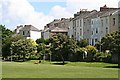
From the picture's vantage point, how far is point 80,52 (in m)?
73.4

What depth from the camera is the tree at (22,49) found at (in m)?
80.9

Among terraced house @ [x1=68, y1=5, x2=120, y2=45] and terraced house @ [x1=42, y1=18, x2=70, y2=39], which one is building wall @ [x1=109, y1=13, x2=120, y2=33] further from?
terraced house @ [x1=42, y1=18, x2=70, y2=39]

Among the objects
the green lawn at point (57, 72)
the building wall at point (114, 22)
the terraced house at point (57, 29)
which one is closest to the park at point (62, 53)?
the building wall at point (114, 22)

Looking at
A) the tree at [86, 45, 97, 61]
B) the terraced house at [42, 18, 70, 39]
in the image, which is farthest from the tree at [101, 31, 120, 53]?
the terraced house at [42, 18, 70, 39]

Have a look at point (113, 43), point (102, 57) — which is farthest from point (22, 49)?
point (113, 43)

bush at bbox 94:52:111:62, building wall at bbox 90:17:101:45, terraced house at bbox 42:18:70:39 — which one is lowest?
bush at bbox 94:52:111:62

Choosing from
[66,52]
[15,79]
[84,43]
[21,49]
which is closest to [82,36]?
→ [84,43]

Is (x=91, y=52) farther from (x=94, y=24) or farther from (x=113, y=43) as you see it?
(x=113, y=43)

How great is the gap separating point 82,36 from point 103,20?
14.2 m

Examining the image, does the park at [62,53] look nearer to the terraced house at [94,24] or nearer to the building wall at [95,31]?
the building wall at [95,31]

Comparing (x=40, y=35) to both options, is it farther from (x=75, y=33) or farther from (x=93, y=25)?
(x=93, y=25)

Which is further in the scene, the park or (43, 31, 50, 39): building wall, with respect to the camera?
(43, 31, 50, 39): building wall

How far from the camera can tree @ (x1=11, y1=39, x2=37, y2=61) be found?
80.9m

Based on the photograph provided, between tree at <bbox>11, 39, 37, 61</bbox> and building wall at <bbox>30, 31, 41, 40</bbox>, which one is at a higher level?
building wall at <bbox>30, 31, 41, 40</bbox>
